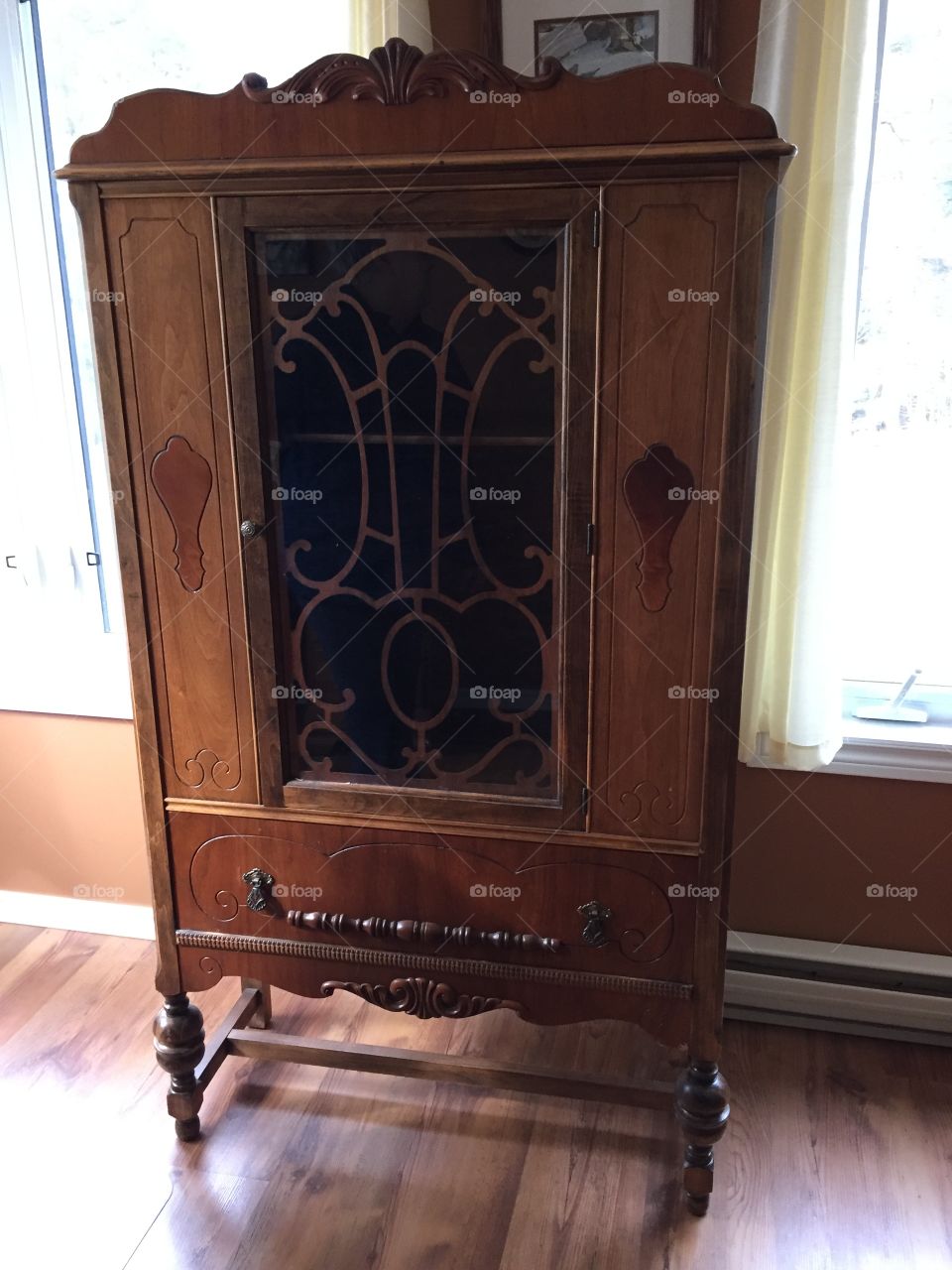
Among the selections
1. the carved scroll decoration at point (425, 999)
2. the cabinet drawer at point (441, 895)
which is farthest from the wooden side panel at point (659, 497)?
the carved scroll decoration at point (425, 999)

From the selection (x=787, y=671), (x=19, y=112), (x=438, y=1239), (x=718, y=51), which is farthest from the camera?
(x=19, y=112)

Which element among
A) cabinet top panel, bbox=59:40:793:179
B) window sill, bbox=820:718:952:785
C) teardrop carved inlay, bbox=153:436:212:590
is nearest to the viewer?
cabinet top panel, bbox=59:40:793:179

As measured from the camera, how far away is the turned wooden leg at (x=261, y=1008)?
84.6 inches

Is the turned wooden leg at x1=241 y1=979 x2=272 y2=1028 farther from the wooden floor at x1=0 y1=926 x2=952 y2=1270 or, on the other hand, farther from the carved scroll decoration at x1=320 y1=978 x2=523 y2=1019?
the carved scroll decoration at x1=320 y1=978 x2=523 y2=1019

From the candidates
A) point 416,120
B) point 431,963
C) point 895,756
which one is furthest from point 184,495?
point 895,756

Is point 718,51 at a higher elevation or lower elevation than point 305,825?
higher

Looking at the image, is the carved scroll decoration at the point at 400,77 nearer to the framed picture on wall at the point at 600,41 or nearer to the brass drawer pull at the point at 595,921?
the framed picture on wall at the point at 600,41

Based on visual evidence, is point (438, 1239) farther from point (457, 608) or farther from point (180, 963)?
point (457, 608)

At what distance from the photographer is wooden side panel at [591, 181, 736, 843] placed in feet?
4.36

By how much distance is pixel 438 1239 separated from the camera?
1.65 meters

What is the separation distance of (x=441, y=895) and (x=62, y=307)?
59.3 inches

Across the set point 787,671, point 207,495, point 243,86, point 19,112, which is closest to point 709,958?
point 787,671

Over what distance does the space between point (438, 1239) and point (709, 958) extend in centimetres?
65

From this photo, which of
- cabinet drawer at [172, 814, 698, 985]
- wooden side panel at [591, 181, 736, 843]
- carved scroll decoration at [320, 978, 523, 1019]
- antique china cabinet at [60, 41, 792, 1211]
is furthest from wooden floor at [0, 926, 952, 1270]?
wooden side panel at [591, 181, 736, 843]
